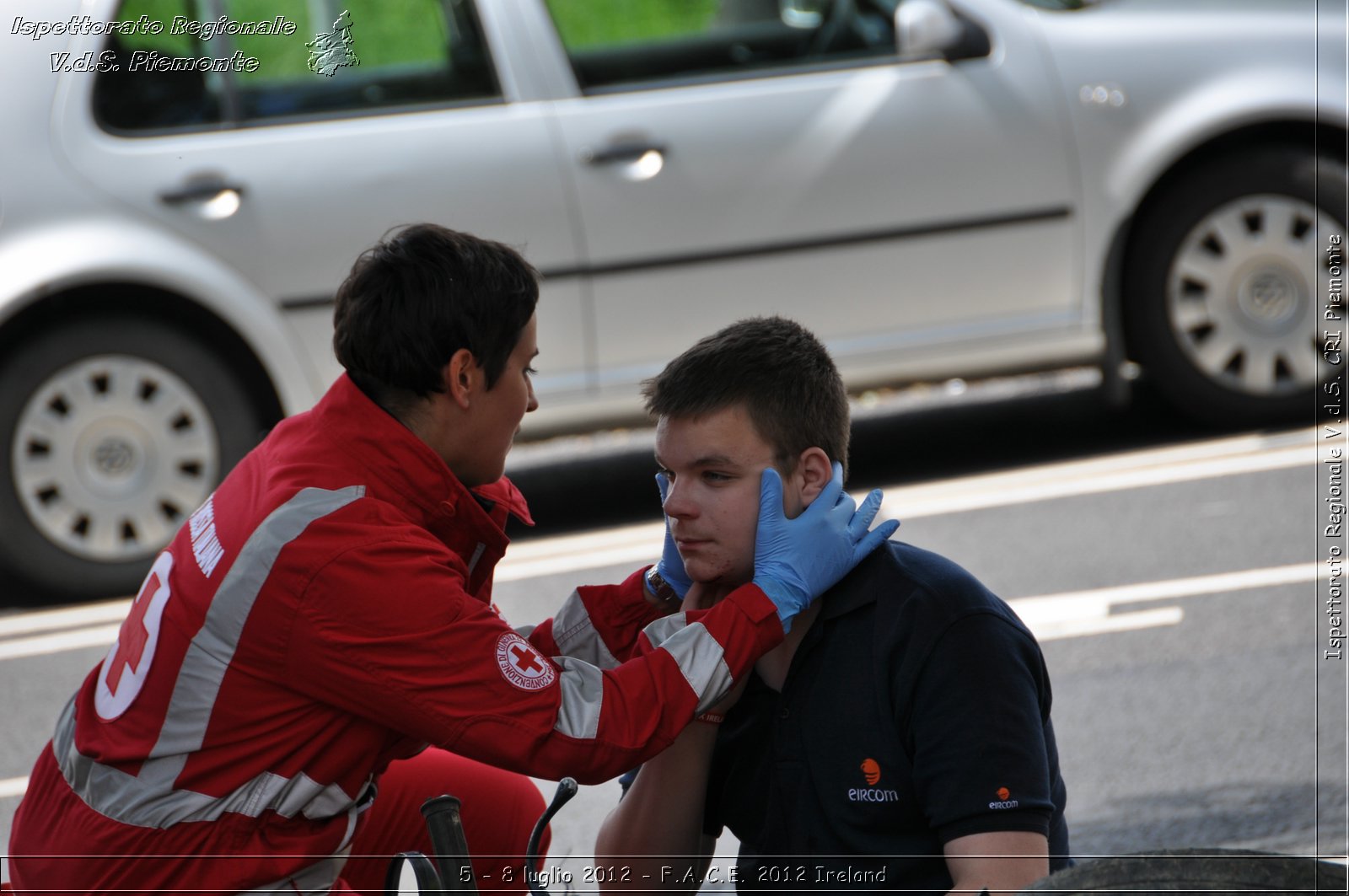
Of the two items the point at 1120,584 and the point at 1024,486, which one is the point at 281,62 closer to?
the point at 1024,486

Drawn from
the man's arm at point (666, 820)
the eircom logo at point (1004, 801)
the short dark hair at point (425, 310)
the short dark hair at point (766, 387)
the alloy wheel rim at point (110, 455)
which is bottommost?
the alloy wheel rim at point (110, 455)

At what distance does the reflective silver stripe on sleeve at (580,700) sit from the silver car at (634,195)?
2.75 metres

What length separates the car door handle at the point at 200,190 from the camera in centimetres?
451

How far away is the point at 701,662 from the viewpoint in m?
1.89

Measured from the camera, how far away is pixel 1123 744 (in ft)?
11.6

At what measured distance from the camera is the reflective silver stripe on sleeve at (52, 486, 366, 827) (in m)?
1.88

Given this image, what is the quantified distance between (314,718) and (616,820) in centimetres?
42

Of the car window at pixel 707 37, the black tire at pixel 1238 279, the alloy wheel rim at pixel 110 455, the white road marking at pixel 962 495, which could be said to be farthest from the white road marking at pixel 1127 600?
the alloy wheel rim at pixel 110 455

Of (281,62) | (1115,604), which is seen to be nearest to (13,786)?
(281,62)

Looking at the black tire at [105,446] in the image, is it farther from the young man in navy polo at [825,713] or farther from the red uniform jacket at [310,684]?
the young man in navy polo at [825,713]

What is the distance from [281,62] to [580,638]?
288 cm

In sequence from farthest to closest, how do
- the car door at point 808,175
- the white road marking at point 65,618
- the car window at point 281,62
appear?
the car door at point 808,175 < the white road marking at point 65,618 < the car window at point 281,62

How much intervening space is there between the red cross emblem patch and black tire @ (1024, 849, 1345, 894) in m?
0.73

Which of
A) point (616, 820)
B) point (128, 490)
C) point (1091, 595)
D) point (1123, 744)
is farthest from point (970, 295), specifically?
point (616, 820)
